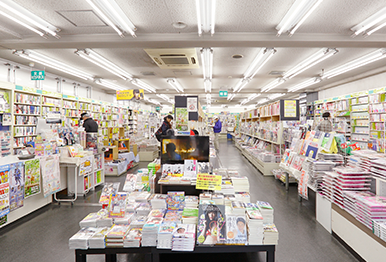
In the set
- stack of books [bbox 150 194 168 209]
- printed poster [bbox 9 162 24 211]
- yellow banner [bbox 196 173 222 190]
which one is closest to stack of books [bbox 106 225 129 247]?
stack of books [bbox 150 194 168 209]

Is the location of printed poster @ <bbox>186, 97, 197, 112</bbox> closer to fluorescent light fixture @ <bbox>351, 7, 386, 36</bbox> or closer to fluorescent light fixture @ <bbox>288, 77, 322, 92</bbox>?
fluorescent light fixture @ <bbox>351, 7, 386, 36</bbox>

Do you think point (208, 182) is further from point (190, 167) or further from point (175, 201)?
point (190, 167)

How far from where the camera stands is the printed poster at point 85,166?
473cm

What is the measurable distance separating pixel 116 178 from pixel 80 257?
4.84 m

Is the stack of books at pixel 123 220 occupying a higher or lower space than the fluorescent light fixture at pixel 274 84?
lower

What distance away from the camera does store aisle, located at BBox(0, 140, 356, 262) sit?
8.50 ft

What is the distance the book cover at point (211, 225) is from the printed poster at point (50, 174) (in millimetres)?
3551

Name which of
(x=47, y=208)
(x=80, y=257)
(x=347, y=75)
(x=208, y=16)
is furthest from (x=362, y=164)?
(x=347, y=75)

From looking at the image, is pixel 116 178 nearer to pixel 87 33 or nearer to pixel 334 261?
pixel 87 33

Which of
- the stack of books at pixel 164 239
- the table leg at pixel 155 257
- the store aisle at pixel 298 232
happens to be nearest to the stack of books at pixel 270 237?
the store aisle at pixel 298 232

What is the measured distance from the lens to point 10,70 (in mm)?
6598

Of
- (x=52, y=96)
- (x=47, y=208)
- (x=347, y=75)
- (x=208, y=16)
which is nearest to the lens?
(x=208, y=16)

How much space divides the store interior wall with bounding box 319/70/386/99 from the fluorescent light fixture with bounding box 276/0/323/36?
624 cm

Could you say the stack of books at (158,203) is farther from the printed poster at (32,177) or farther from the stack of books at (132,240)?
the printed poster at (32,177)
